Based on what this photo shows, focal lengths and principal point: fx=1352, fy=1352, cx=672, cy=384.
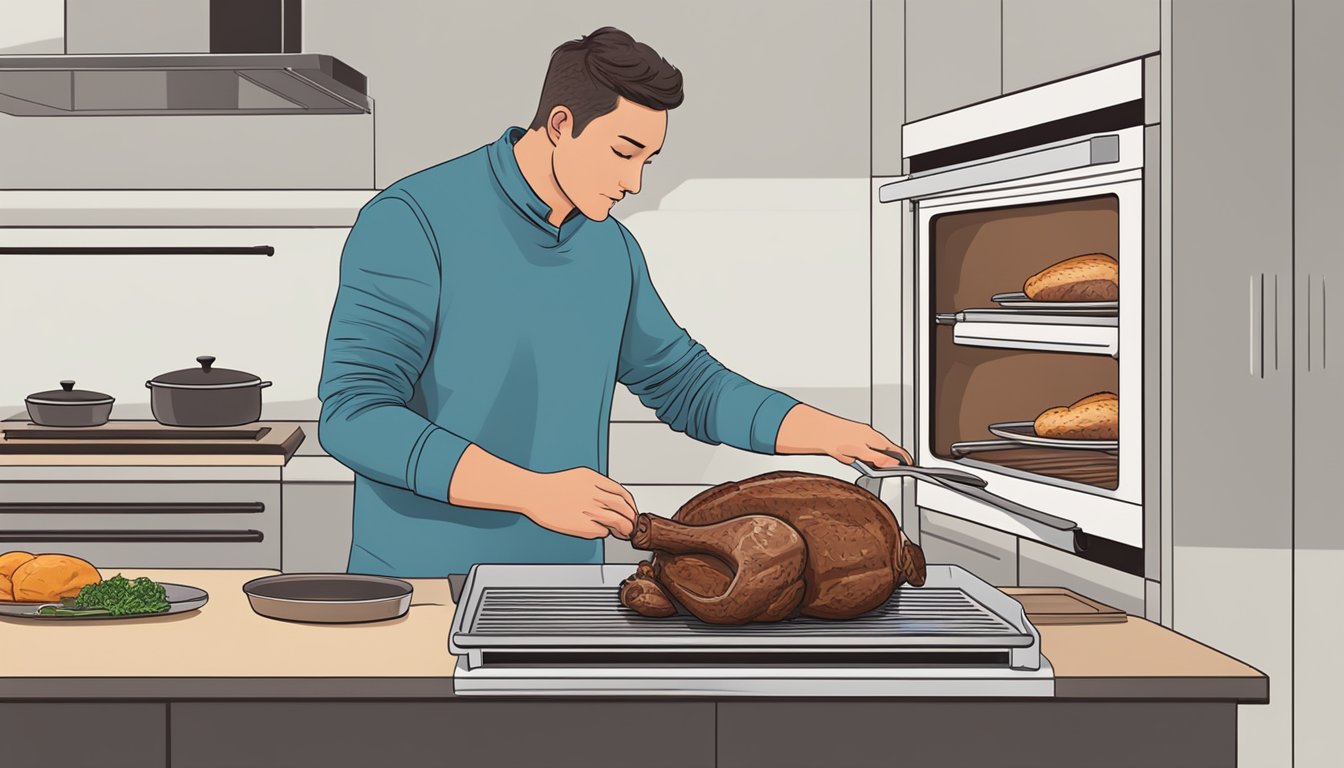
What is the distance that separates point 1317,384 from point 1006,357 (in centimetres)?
73

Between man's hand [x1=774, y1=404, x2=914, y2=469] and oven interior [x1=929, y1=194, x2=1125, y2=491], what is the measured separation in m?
0.53

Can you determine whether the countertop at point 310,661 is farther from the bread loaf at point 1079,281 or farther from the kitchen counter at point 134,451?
the kitchen counter at point 134,451

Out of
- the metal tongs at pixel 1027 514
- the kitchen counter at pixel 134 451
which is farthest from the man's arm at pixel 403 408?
the kitchen counter at pixel 134 451

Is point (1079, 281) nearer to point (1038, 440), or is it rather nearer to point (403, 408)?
point (1038, 440)

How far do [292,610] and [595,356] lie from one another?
76cm

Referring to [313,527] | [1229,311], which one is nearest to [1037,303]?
[1229,311]

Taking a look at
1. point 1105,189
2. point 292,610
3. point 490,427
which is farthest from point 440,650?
point 1105,189

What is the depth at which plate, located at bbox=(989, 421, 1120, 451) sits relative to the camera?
216cm

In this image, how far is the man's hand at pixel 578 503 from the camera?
54.4 inches

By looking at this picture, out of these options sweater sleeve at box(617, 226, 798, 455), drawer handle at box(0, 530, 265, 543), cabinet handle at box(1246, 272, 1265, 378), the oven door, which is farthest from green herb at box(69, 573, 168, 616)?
drawer handle at box(0, 530, 265, 543)

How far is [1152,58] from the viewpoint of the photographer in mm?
1993

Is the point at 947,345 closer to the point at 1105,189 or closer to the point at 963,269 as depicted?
the point at 963,269

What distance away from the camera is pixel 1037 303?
7.41 ft

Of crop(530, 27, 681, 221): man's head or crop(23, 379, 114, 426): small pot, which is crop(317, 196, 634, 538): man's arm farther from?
crop(23, 379, 114, 426): small pot
